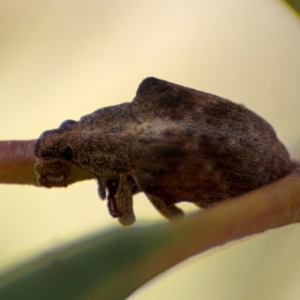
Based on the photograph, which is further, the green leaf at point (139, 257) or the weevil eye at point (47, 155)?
the weevil eye at point (47, 155)

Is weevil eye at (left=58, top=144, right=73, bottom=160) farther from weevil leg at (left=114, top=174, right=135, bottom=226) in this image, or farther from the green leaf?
the green leaf

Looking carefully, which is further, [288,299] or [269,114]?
[269,114]

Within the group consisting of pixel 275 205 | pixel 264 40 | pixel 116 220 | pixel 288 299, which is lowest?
pixel 288 299

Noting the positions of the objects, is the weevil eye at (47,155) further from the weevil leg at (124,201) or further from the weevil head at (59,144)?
the weevil leg at (124,201)

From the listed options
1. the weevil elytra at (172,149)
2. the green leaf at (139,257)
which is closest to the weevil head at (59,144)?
the weevil elytra at (172,149)

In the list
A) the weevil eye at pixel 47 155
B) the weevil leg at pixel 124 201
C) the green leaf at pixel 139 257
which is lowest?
the green leaf at pixel 139 257

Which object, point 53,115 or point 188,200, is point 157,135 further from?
point 53,115

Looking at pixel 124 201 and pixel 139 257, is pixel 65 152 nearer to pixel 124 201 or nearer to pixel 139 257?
pixel 124 201

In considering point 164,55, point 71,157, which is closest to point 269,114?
point 164,55
